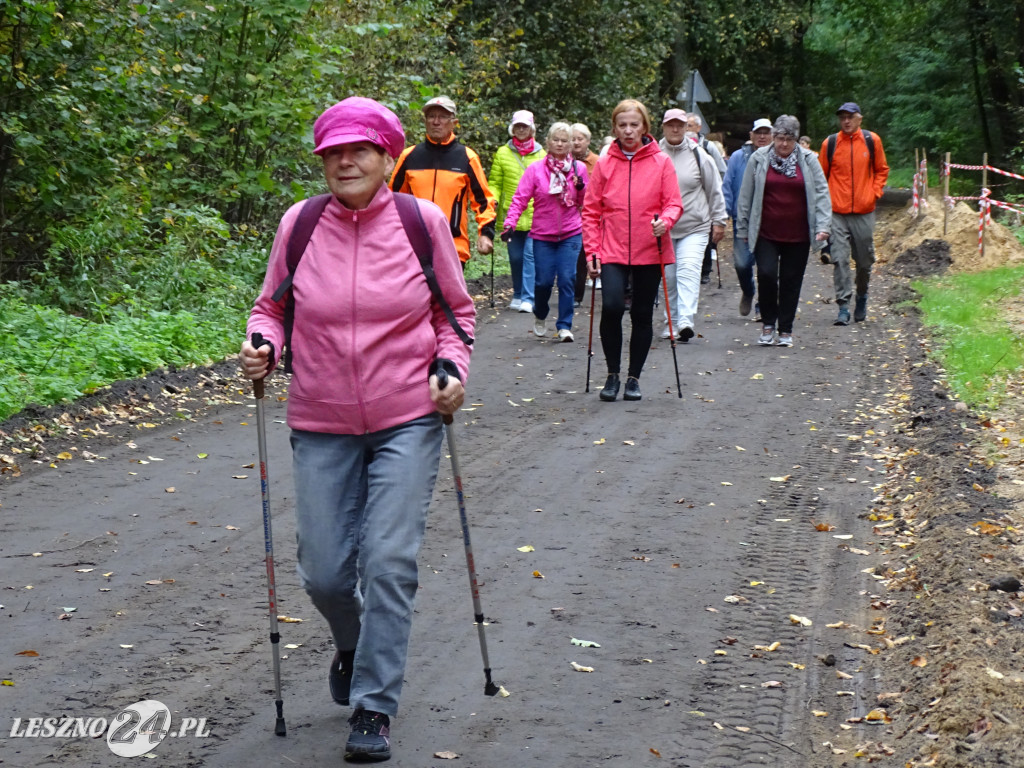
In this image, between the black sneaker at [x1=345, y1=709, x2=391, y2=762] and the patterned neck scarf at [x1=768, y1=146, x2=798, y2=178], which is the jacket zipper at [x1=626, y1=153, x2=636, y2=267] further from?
the black sneaker at [x1=345, y1=709, x2=391, y2=762]

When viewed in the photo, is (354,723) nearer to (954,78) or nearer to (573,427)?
(573,427)

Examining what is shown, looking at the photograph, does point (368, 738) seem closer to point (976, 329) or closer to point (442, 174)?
point (442, 174)

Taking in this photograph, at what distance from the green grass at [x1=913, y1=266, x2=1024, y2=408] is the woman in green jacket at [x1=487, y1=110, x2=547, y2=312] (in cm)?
479

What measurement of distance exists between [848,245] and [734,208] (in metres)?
2.85

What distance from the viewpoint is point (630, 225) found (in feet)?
34.8

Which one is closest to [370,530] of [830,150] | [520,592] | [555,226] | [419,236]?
[419,236]

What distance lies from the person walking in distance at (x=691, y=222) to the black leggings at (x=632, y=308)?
2.58 meters

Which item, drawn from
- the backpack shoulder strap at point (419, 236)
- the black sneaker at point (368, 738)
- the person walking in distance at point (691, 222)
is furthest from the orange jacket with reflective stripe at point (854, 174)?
the black sneaker at point (368, 738)

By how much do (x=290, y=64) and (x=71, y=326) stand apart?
4862 millimetres

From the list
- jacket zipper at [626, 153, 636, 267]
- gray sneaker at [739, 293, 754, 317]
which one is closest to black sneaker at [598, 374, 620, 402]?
jacket zipper at [626, 153, 636, 267]

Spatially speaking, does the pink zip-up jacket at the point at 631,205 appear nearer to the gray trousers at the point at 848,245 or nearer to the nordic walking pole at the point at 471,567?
the gray trousers at the point at 848,245

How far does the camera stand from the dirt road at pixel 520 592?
15.1 ft

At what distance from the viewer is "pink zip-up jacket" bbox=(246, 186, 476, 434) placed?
4297mm

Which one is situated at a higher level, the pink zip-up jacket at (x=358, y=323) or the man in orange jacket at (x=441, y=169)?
the man in orange jacket at (x=441, y=169)
